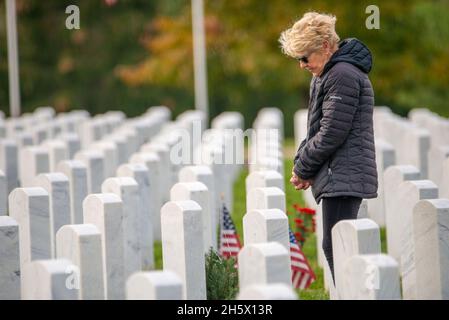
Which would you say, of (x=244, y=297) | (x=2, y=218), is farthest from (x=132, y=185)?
(x=244, y=297)

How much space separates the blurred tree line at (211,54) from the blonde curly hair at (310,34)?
1206 cm

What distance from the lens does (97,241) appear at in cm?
571

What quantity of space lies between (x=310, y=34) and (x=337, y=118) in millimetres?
496

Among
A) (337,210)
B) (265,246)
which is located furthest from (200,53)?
(265,246)

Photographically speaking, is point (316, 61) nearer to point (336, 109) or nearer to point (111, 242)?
point (336, 109)

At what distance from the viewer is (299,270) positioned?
→ 772cm

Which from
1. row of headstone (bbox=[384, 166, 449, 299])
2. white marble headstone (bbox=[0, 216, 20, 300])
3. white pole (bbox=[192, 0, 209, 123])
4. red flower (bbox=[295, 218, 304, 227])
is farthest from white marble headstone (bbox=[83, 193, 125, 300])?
white pole (bbox=[192, 0, 209, 123])

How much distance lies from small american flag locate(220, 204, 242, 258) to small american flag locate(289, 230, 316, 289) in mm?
477

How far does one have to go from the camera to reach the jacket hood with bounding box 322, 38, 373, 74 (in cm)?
623

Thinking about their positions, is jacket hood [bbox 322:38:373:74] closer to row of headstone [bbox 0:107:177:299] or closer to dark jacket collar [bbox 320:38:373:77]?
dark jacket collar [bbox 320:38:373:77]

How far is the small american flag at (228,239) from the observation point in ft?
26.3

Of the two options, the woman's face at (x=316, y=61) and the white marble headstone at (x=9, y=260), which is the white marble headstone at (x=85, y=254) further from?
the woman's face at (x=316, y=61)

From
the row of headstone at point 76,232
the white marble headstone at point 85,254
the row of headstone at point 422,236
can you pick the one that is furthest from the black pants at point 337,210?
the white marble headstone at point 85,254
